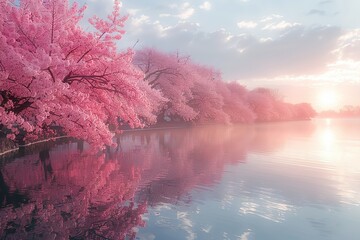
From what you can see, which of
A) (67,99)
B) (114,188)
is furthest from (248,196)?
(67,99)

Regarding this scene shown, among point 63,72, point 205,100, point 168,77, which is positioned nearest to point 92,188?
point 63,72

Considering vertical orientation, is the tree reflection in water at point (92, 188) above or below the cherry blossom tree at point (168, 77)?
below

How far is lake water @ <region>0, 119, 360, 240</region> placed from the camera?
750 cm

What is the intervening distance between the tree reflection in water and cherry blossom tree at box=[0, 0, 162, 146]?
5.86 ft

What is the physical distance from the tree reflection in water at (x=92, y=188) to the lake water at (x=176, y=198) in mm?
27

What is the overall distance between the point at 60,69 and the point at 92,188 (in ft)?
12.3

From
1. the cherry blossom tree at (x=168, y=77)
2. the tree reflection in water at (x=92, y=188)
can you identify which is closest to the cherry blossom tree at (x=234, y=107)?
the cherry blossom tree at (x=168, y=77)

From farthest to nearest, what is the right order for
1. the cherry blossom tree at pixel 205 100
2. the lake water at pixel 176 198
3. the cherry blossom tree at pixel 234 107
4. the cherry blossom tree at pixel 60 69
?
1. the cherry blossom tree at pixel 234 107
2. the cherry blossom tree at pixel 205 100
3. the cherry blossom tree at pixel 60 69
4. the lake water at pixel 176 198

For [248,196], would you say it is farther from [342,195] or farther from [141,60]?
[141,60]

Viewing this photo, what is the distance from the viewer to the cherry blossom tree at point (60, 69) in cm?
919

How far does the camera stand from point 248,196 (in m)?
10.5

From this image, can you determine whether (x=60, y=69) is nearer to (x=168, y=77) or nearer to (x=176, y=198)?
(x=176, y=198)

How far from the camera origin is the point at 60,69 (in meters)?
9.54

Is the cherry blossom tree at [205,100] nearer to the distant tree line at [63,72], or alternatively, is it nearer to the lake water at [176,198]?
the lake water at [176,198]
